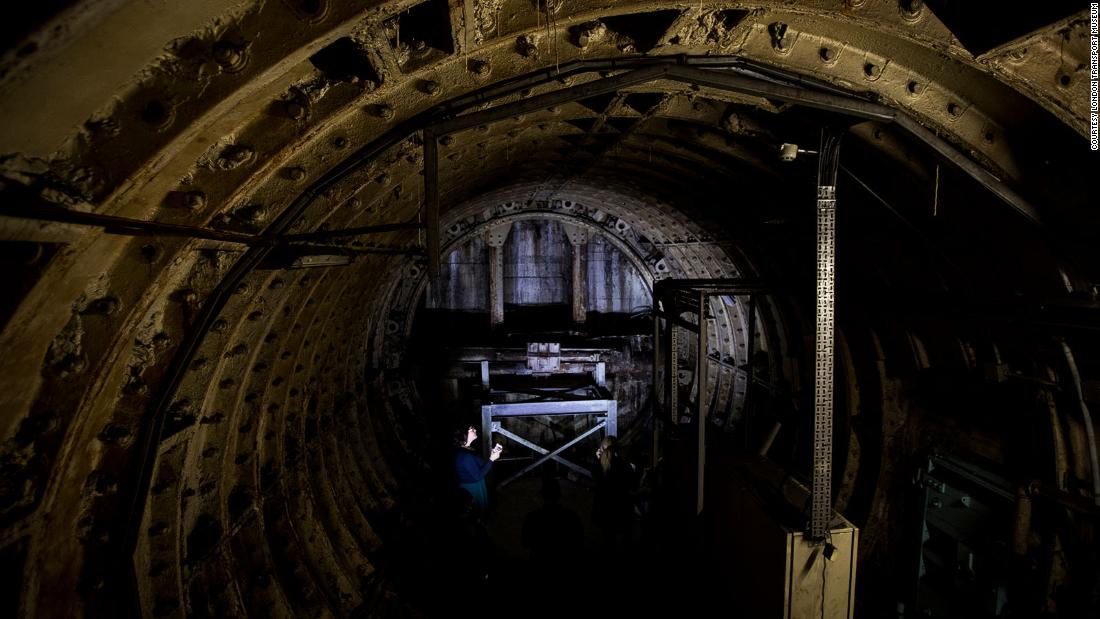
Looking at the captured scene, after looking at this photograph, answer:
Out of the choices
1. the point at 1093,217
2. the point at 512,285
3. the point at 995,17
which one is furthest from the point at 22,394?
the point at 512,285

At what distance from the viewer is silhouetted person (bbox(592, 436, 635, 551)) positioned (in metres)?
7.55

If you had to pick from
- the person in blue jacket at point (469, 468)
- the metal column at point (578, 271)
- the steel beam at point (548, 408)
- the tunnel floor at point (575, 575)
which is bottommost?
the tunnel floor at point (575, 575)

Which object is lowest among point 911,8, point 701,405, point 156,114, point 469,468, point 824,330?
point 469,468

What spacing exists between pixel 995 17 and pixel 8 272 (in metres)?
4.56

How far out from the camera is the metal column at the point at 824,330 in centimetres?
353

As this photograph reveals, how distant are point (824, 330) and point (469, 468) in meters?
5.52

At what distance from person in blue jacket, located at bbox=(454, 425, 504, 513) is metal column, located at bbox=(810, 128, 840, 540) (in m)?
4.97

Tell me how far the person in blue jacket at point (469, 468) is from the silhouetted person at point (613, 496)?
5.99ft

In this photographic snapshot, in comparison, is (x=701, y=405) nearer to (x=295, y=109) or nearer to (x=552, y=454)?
(x=295, y=109)

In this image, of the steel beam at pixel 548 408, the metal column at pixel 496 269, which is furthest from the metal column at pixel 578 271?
the steel beam at pixel 548 408

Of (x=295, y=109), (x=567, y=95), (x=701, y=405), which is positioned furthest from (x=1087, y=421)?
(x=295, y=109)

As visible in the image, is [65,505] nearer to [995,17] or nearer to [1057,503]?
[995,17]

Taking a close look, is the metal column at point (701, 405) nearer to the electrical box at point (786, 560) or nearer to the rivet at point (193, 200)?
the electrical box at point (786, 560)

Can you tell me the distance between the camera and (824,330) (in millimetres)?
3592
